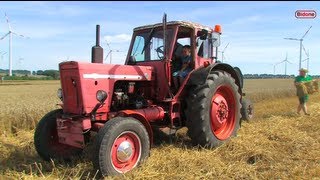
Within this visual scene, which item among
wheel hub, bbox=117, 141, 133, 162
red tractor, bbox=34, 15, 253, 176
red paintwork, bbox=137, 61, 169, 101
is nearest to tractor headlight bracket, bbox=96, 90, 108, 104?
red tractor, bbox=34, 15, 253, 176

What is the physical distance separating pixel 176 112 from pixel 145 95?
662mm

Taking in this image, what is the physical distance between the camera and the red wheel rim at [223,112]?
26.6ft

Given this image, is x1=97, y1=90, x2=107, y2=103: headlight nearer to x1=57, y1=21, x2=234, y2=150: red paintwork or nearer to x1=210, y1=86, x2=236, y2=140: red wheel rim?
x1=57, y1=21, x2=234, y2=150: red paintwork

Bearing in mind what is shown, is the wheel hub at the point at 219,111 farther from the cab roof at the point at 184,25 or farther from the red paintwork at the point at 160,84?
the cab roof at the point at 184,25

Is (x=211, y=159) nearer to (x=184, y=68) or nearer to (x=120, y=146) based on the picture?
(x=120, y=146)

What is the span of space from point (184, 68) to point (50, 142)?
2831 mm

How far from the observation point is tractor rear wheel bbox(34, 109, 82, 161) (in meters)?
7.06

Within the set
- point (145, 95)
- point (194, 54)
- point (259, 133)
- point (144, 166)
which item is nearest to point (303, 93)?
point (259, 133)

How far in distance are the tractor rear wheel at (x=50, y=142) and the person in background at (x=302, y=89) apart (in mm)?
8133

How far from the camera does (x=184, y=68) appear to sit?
26.3 feet

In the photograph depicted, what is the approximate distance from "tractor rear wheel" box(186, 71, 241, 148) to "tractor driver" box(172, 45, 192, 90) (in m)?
0.33

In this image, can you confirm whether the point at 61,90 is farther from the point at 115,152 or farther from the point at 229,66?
the point at 229,66

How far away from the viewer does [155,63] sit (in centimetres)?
792

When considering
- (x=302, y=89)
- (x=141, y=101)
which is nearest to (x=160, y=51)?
(x=141, y=101)
